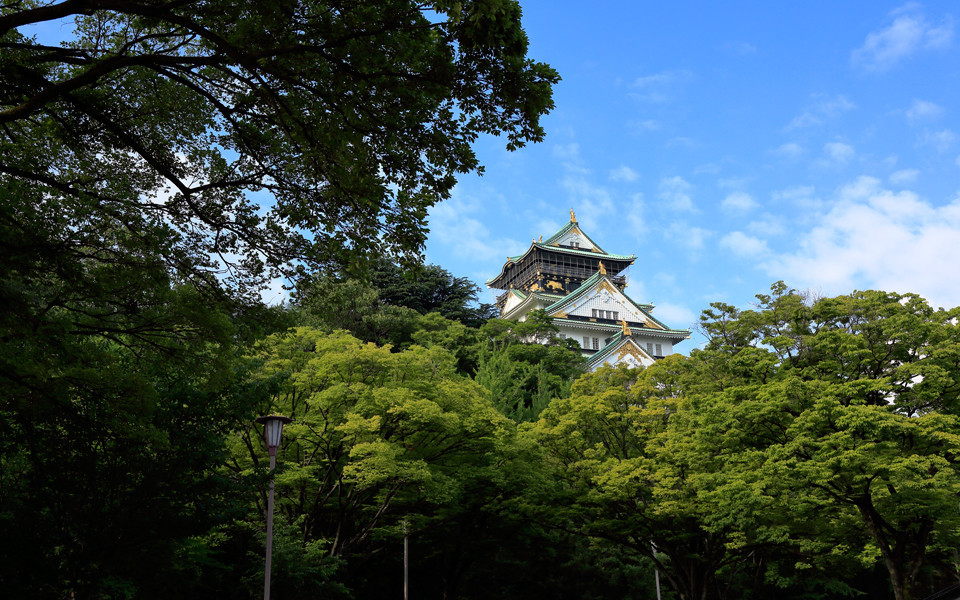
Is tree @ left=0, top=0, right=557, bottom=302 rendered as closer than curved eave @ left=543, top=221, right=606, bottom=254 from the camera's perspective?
Yes

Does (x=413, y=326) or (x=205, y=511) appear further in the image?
(x=413, y=326)

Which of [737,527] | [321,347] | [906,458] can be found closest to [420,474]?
[321,347]

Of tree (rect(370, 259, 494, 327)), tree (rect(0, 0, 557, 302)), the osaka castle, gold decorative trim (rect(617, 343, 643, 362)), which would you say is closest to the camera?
tree (rect(0, 0, 557, 302))

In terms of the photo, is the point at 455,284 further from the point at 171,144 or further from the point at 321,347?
the point at 171,144

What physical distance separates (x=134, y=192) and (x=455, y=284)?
107 ft

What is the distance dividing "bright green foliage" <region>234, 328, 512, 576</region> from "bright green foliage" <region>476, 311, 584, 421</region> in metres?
6.34

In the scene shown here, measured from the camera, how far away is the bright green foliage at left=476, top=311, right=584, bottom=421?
92.0ft

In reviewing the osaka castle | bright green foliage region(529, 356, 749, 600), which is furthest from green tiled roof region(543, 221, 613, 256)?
bright green foliage region(529, 356, 749, 600)

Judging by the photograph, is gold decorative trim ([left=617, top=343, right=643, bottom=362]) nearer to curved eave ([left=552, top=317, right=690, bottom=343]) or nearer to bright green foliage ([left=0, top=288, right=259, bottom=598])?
curved eave ([left=552, top=317, right=690, bottom=343])

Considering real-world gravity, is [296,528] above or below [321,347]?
below

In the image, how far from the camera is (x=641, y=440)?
70.6 ft

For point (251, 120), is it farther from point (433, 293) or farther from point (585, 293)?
point (585, 293)

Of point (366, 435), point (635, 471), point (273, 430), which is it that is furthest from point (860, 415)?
point (273, 430)

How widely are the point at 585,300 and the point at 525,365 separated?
67.2 ft
